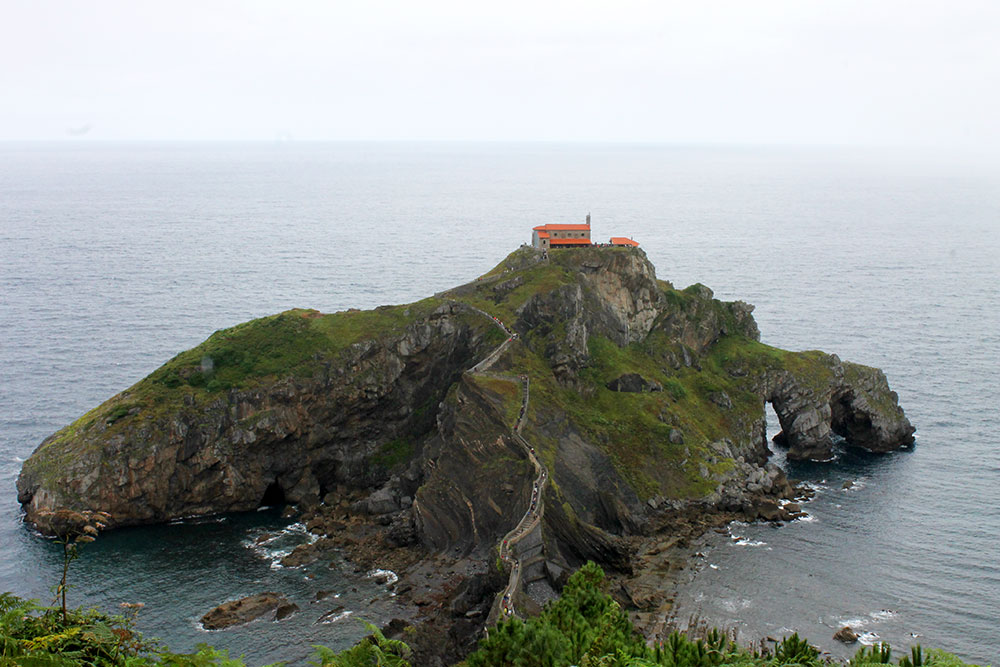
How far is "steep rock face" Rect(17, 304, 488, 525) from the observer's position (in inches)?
3595

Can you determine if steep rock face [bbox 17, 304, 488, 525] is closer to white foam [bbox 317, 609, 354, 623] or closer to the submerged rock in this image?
white foam [bbox 317, 609, 354, 623]

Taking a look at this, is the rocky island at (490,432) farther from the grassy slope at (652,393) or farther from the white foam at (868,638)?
the white foam at (868,638)

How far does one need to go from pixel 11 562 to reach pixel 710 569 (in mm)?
65265

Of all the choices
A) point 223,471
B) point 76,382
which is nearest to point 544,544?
point 223,471

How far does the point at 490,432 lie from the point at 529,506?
12449 mm

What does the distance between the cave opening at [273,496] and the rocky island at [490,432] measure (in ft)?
0.77

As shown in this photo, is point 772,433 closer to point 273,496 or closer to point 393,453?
point 393,453

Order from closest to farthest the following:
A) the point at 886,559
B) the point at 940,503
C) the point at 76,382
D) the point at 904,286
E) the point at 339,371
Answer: the point at 886,559 → the point at 940,503 → the point at 339,371 → the point at 76,382 → the point at 904,286

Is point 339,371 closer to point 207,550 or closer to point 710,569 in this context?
point 207,550

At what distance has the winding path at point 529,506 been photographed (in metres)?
68.3

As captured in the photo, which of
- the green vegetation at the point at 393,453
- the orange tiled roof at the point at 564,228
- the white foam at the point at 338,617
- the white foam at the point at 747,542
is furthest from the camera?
the orange tiled roof at the point at 564,228

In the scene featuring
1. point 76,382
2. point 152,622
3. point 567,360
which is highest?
point 567,360

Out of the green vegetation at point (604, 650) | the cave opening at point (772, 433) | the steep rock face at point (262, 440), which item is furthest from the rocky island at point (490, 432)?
the green vegetation at point (604, 650)

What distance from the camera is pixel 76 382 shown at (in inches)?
4786
